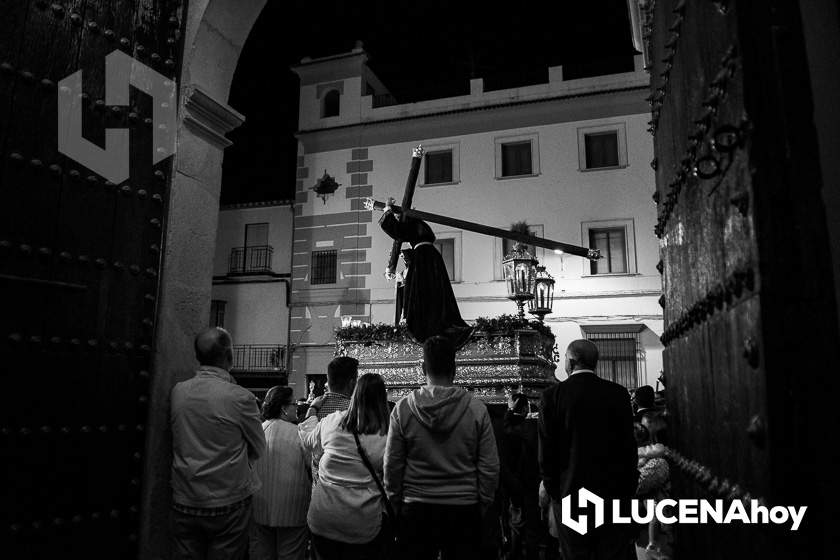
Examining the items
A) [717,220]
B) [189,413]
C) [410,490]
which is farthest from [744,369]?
[189,413]

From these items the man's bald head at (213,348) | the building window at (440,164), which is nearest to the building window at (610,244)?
the building window at (440,164)

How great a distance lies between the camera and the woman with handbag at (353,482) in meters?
3.40

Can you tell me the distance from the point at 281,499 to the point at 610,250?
1483 centimetres

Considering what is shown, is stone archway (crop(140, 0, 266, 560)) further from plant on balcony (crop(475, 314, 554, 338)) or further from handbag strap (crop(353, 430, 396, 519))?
plant on balcony (crop(475, 314, 554, 338))

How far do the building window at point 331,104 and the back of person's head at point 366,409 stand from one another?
17898mm

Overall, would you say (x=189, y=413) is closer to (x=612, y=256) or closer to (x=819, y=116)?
(x=819, y=116)

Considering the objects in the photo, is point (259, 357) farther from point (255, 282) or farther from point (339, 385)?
point (339, 385)

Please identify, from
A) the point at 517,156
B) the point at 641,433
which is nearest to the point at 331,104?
the point at 517,156

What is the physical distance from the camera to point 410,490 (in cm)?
336

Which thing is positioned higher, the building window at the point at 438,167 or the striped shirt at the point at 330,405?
the building window at the point at 438,167

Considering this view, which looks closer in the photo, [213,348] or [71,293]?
[71,293]

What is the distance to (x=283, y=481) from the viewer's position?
13.1 feet

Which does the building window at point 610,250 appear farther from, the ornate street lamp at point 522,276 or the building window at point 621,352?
the ornate street lamp at point 522,276

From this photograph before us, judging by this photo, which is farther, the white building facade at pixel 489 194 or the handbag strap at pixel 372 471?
the white building facade at pixel 489 194
